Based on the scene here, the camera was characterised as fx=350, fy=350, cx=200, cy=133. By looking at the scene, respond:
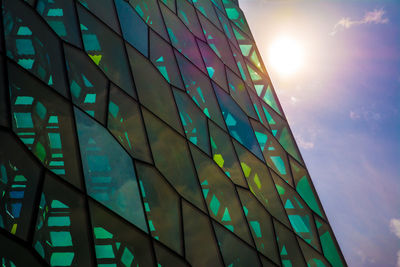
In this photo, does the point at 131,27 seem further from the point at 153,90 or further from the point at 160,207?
the point at 160,207

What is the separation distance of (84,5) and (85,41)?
55.1 inches

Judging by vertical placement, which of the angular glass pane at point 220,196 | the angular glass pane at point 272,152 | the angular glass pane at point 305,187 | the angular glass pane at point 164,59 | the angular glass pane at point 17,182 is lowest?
the angular glass pane at point 17,182

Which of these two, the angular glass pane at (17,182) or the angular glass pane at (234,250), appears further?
the angular glass pane at (234,250)

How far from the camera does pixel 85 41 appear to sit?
811 centimetres

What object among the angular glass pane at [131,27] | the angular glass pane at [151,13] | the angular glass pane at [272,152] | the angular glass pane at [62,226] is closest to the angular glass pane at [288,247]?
the angular glass pane at [272,152]

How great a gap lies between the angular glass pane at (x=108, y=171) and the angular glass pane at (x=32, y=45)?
32.9 inches

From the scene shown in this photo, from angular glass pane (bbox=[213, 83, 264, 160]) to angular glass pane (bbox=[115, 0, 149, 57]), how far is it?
398 centimetres

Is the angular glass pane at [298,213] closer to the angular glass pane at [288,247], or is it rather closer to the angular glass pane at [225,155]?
the angular glass pane at [288,247]

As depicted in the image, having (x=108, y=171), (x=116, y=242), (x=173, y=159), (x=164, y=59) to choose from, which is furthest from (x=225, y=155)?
(x=116, y=242)

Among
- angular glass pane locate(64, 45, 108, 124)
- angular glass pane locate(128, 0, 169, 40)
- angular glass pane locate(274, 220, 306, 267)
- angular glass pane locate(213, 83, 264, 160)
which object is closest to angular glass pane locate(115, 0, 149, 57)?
angular glass pane locate(128, 0, 169, 40)

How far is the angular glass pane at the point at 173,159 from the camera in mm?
8328

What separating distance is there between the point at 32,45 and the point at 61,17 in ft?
5.05

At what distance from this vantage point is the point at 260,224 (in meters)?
11.1

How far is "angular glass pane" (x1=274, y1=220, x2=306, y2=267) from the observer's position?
11.3m
